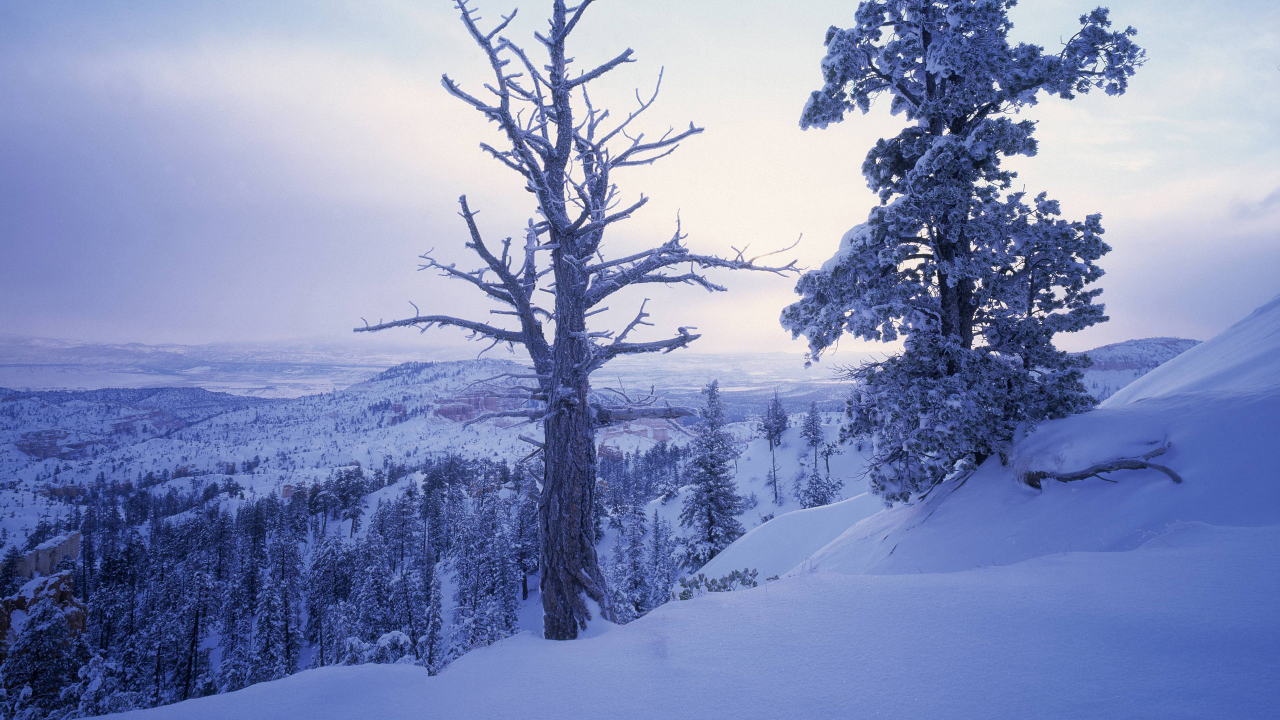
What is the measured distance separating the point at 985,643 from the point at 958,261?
6.54 m

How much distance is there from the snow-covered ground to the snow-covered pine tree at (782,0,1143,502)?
1.96 m

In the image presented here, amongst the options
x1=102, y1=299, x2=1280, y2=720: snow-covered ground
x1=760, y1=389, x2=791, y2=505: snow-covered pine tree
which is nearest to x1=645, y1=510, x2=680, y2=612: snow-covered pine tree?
x1=102, y1=299, x2=1280, y2=720: snow-covered ground

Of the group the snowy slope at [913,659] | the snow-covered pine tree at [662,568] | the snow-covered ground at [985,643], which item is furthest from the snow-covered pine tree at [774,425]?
the snowy slope at [913,659]

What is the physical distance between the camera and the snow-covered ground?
84.0 inches

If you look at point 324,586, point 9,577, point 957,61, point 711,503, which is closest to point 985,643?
point 957,61

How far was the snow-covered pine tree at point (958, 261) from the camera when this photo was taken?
7348 mm

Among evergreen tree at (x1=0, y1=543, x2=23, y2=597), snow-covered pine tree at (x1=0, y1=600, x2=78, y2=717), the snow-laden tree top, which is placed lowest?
evergreen tree at (x1=0, y1=543, x2=23, y2=597)

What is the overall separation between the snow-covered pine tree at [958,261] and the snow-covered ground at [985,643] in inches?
77.3

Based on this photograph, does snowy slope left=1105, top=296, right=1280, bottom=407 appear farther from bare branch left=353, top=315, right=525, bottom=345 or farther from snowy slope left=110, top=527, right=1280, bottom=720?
bare branch left=353, top=315, right=525, bottom=345

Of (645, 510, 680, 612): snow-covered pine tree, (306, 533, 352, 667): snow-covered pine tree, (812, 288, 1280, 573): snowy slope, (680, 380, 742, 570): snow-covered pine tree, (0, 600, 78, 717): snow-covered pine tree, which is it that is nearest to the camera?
(812, 288, 1280, 573): snowy slope

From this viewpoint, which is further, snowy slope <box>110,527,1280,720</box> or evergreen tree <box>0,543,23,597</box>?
evergreen tree <box>0,543,23,597</box>

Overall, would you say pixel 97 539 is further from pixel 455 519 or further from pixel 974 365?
pixel 974 365

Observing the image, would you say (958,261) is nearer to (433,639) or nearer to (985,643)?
(985,643)

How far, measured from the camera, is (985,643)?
8.55 feet
